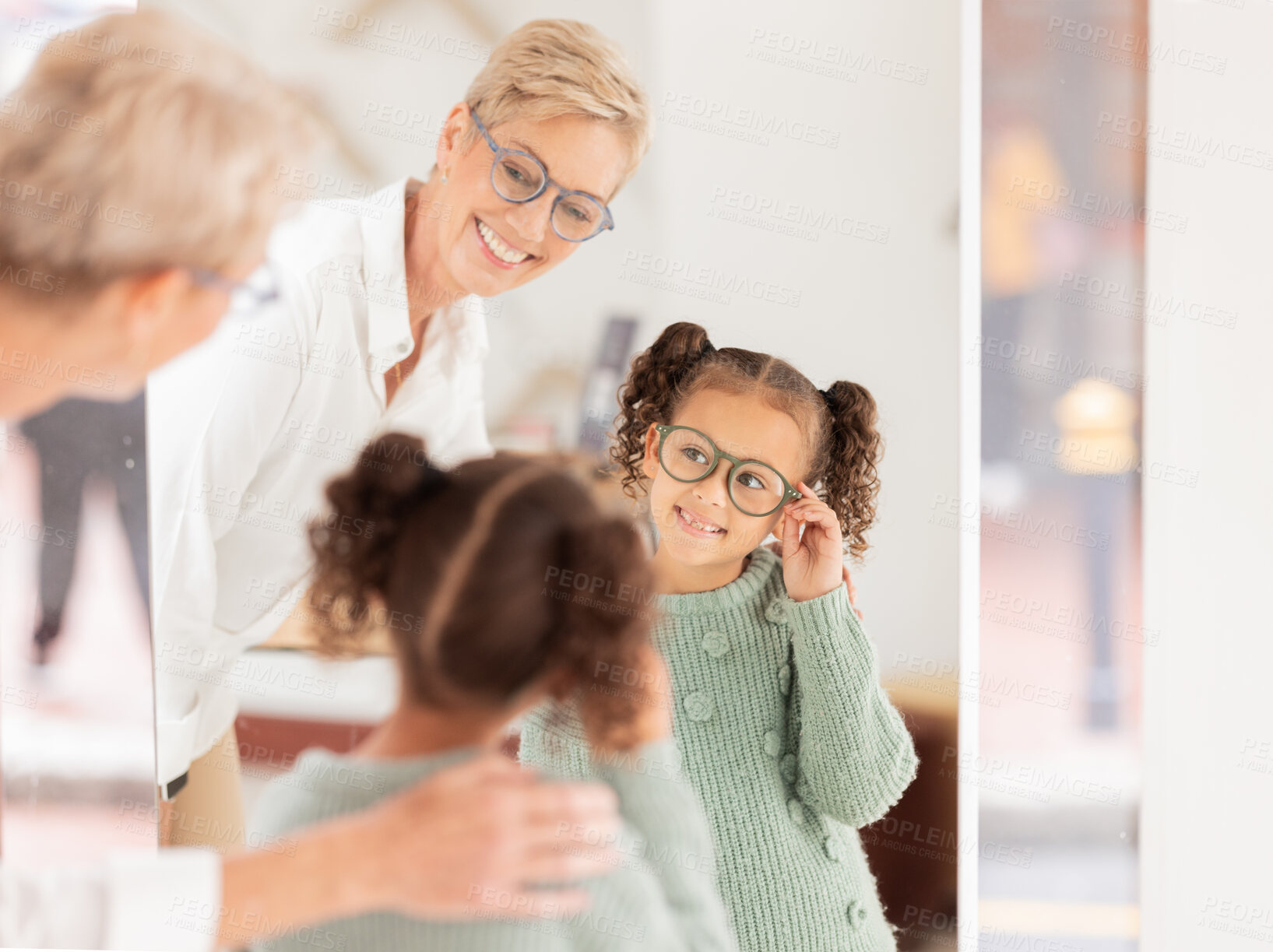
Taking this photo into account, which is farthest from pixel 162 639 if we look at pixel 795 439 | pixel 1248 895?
pixel 1248 895

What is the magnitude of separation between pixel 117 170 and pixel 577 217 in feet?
2.10

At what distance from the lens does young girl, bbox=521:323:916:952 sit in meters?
1.49

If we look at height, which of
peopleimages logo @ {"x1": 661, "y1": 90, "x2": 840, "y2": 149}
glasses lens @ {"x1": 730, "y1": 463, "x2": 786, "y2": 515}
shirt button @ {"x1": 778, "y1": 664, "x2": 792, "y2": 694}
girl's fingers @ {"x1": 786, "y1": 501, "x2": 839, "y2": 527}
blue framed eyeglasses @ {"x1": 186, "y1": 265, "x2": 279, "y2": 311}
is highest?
peopleimages logo @ {"x1": 661, "y1": 90, "x2": 840, "y2": 149}

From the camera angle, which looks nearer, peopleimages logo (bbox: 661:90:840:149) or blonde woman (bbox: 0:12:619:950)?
blonde woman (bbox: 0:12:619:950)

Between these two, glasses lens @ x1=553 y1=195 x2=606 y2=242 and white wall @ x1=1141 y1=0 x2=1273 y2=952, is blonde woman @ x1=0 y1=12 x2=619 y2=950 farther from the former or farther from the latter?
white wall @ x1=1141 y1=0 x2=1273 y2=952

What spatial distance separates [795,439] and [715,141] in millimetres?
508

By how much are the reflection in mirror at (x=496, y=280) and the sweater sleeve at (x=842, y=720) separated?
200 millimetres

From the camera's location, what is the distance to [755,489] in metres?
1.51

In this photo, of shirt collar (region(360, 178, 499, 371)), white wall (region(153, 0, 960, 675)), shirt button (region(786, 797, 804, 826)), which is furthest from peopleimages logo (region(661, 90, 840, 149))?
shirt button (region(786, 797, 804, 826))

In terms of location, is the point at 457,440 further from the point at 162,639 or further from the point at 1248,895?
the point at 1248,895

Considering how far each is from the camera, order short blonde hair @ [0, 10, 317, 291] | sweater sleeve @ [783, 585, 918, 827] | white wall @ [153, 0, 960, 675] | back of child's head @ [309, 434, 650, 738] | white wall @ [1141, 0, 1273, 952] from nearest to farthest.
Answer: back of child's head @ [309, 434, 650, 738], short blonde hair @ [0, 10, 317, 291], sweater sleeve @ [783, 585, 918, 827], white wall @ [153, 0, 960, 675], white wall @ [1141, 0, 1273, 952]

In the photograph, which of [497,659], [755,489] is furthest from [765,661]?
[497,659]

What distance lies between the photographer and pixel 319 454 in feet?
5.06

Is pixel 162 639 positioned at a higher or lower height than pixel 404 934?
higher
